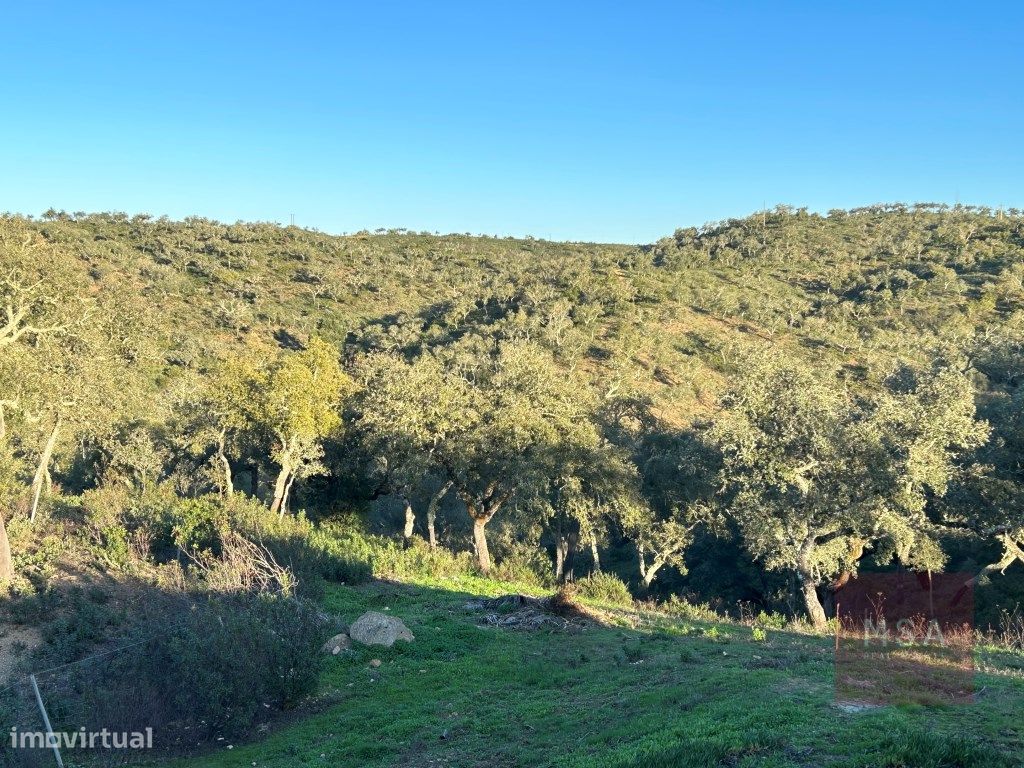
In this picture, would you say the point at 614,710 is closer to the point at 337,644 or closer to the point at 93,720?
the point at 337,644

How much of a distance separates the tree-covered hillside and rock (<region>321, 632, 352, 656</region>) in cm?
769

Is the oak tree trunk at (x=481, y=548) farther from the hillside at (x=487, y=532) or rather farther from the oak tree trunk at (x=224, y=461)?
the oak tree trunk at (x=224, y=461)

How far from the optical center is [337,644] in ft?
43.1

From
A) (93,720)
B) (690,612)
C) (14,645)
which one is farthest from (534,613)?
(14,645)

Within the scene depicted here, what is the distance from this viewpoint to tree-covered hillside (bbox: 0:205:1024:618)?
711 inches

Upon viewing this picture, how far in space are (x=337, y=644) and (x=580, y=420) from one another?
596 inches

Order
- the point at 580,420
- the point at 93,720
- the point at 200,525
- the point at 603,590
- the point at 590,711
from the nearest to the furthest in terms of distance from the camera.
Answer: the point at 590,711 → the point at 93,720 → the point at 200,525 → the point at 603,590 → the point at 580,420

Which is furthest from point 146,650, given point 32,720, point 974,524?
point 974,524

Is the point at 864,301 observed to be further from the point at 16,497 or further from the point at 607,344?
the point at 16,497

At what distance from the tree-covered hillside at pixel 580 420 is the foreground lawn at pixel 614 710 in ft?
20.6

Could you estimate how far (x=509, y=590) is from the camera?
21.2 metres

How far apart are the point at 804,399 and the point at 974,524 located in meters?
6.00

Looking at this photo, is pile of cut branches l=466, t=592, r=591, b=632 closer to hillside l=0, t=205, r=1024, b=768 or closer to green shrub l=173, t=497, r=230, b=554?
hillside l=0, t=205, r=1024, b=768

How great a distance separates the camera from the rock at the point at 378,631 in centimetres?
1337
